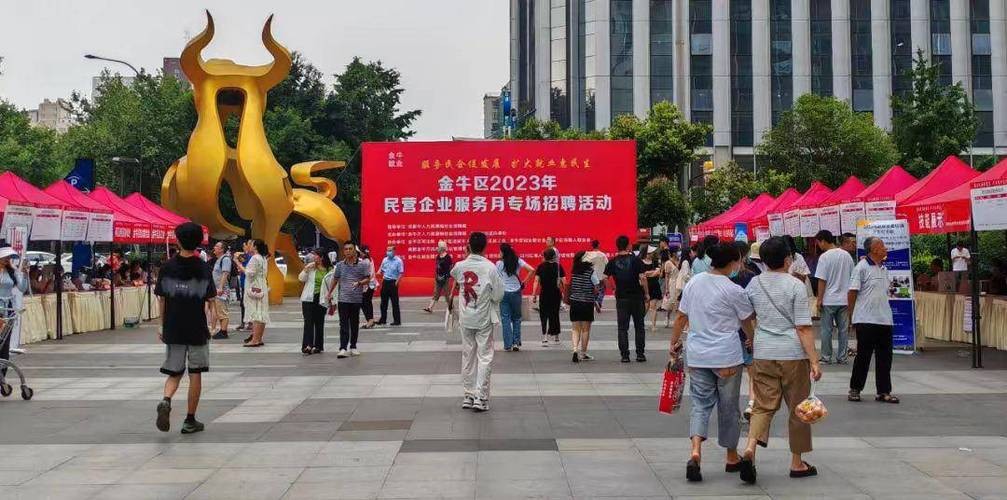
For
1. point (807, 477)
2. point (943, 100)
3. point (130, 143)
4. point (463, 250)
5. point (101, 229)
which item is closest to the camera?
point (807, 477)

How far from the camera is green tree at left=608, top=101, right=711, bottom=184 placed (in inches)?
1607

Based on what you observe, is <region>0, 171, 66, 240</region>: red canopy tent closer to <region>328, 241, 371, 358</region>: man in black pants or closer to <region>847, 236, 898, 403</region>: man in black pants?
<region>328, 241, 371, 358</region>: man in black pants

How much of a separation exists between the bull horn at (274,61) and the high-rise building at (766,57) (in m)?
34.6

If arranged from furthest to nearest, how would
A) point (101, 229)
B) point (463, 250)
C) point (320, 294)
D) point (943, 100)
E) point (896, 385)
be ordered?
point (943, 100) < point (463, 250) < point (101, 229) < point (320, 294) < point (896, 385)

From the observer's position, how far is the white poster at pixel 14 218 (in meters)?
14.8

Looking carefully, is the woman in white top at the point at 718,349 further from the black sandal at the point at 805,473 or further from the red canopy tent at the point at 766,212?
the red canopy tent at the point at 766,212

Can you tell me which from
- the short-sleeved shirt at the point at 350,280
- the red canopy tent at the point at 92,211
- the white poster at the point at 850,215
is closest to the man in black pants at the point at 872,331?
the white poster at the point at 850,215

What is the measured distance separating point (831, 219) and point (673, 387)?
11.7 metres

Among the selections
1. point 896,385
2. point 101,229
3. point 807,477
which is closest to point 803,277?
point 896,385

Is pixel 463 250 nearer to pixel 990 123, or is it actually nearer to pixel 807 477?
pixel 807 477

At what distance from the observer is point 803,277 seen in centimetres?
1290

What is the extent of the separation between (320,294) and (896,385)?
7848 millimetres

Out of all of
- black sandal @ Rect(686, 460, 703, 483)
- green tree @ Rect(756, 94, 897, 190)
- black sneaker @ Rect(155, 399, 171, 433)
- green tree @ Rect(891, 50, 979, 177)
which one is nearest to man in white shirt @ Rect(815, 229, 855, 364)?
black sandal @ Rect(686, 460, 703, 483)

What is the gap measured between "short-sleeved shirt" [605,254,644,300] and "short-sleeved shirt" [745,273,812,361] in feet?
22.4
